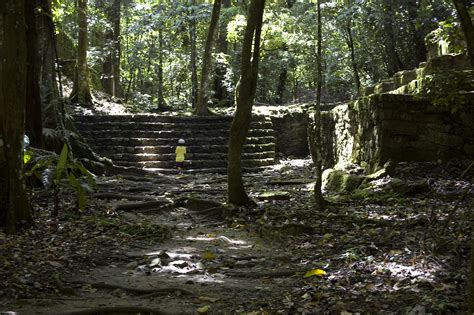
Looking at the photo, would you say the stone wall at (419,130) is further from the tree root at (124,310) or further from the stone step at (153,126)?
the stone step at (153,126)

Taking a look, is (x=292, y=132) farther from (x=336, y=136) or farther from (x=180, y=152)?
(x=336, y=136)

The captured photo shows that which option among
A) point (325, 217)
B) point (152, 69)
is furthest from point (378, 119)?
point (152, 69)

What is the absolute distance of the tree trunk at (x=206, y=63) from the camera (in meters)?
18.4

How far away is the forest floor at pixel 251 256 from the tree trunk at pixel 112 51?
Answer: 578 inches

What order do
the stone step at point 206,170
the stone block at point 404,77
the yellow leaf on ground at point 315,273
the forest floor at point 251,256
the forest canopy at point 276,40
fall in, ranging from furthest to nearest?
the stone step at point 206,170
the forest canopy at point 276,40
the stone block at point 404,77
the yellow leaf on ground at point 315,273
the forest floor at point 251,256

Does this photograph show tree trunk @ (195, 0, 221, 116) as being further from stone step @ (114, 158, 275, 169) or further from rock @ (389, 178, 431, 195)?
rock @ (389, 178, 431, 195)

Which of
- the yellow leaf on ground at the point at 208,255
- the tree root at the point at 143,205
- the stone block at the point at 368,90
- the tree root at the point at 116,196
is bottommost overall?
the yellow leaf on ground at the point at 208,255

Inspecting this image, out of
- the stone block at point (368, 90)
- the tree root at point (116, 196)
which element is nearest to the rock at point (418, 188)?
the tree root at point (116, 196)

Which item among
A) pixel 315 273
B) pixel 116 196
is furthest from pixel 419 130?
pixel 116 196

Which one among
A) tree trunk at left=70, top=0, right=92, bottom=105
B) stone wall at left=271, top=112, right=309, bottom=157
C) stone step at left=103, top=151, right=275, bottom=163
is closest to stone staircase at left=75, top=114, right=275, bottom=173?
stone step at left=103, top=151, right=275, bottom=163

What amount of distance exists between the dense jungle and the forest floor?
0.03m

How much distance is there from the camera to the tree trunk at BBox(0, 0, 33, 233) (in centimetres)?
621

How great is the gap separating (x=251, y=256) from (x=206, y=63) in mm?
13464

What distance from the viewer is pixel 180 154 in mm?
16219
